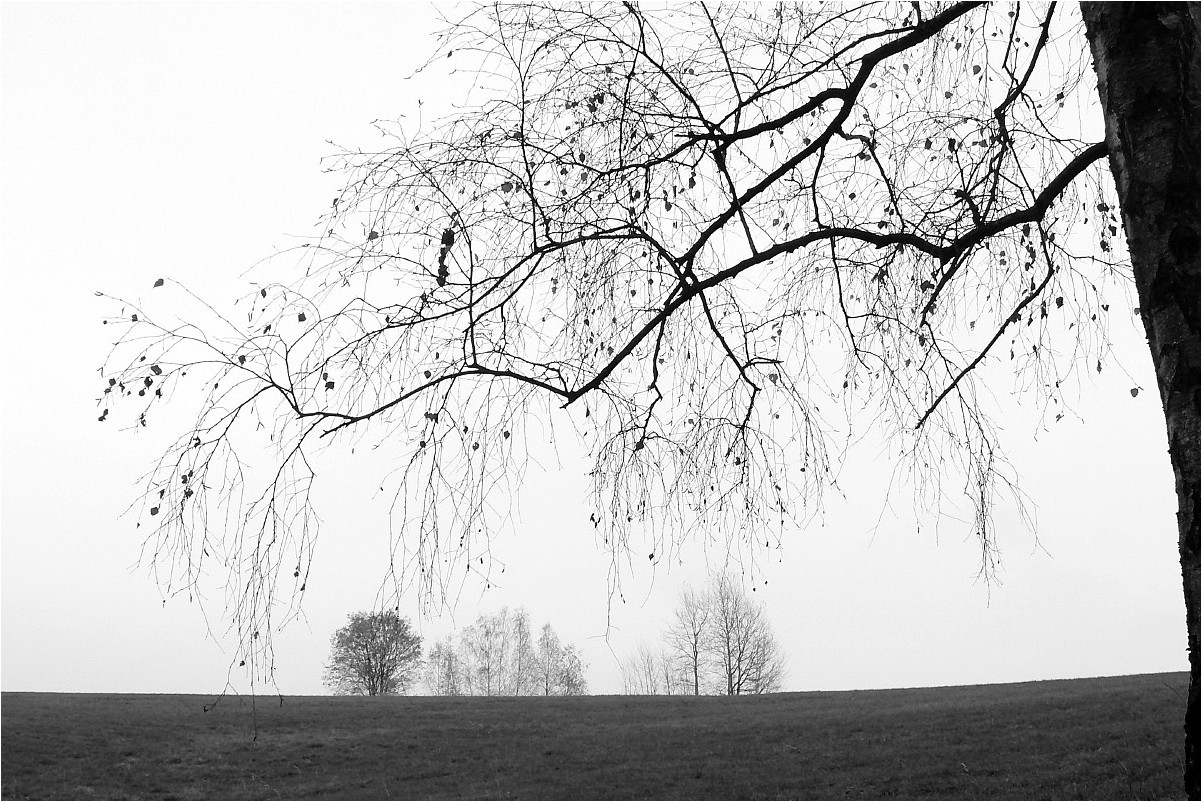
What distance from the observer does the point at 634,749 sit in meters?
18.9

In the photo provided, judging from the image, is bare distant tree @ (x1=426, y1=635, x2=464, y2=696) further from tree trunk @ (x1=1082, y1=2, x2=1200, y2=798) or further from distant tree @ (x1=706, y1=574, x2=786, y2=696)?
tree trunk @ (x1=1082, y1=2, x2=1200, y2=798)

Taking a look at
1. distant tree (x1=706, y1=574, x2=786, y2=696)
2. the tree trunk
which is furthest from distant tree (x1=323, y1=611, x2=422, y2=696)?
the tree trunk

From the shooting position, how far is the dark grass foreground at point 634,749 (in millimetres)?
14000

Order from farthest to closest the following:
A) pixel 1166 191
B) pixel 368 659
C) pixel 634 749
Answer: pixel 368 659, pixel 634 749, pixel 1166 191

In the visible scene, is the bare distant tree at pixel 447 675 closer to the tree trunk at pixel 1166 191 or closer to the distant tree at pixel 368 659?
the distant tree at pixel 368 659

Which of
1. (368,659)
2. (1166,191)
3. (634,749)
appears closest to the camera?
(1166,191)

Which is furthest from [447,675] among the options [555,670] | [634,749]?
[634,749]

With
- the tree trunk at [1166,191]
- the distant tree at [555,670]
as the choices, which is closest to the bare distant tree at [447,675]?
the distant tree at [555,670]

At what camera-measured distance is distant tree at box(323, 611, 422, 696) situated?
1615 inches

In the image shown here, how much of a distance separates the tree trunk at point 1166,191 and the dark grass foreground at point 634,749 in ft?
35.7

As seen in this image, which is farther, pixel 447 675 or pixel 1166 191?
pixel 447 675

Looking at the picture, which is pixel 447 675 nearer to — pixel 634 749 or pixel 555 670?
pixel 555 670

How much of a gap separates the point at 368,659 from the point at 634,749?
2607cm

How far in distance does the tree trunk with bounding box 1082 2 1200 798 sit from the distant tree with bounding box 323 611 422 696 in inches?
1575
